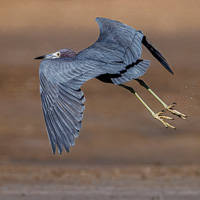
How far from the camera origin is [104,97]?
57.4 ft

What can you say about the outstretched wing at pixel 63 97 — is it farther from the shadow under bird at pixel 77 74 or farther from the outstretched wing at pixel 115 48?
the outstretched wing at pixel 115 48

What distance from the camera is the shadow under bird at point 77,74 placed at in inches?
300

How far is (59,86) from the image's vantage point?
796cm

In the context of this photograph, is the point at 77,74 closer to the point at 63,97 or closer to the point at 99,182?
the point at 63,97

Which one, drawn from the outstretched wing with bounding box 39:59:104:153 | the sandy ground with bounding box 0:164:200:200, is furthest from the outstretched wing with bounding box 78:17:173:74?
the sandy ground with bounding box 0:164:200:200

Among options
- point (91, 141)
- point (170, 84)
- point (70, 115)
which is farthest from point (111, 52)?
point (170, 84)

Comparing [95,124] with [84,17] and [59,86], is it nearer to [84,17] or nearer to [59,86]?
[59,86]

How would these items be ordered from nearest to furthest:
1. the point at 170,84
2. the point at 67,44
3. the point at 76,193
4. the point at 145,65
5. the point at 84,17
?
1. the point at 145,65
2. the point at 76,193
3. the point at 170,84
4. the point at 67,44
5. the point at 84,17

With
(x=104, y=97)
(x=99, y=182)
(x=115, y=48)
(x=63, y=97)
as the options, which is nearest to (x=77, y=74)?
(x=63, y=97)

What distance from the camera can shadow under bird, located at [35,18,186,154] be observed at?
7614 mm

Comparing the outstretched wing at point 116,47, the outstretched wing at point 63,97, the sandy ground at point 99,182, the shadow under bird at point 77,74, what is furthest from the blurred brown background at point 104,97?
the outstretched wing at point 63,97

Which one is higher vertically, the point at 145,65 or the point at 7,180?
the point at 145,65

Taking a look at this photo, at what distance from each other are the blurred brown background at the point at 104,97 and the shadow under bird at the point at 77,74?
191cm

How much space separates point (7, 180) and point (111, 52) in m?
5.61
